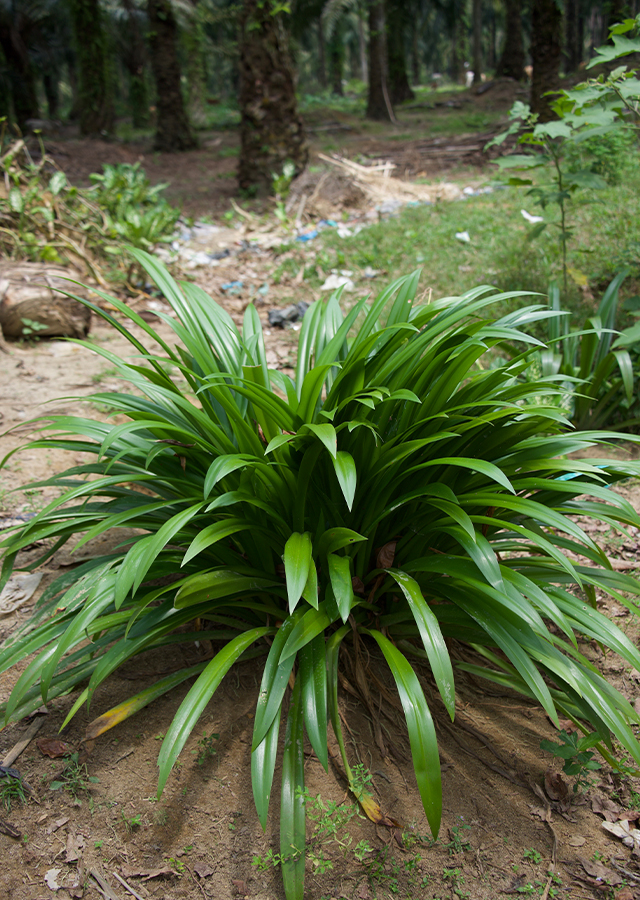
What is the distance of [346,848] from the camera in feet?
4.57

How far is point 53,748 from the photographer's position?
1.59 meters

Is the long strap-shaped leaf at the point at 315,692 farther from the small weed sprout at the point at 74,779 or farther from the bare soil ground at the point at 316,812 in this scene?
the small weed sprout at the point at 74,779

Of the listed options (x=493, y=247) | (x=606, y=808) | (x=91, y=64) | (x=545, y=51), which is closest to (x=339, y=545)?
(x=606, y=808)

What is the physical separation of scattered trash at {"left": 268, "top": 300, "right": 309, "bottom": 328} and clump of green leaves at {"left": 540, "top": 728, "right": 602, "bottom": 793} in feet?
11.8

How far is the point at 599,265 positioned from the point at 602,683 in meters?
3.53

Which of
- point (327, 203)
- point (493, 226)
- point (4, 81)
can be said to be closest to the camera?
point (493, 226)

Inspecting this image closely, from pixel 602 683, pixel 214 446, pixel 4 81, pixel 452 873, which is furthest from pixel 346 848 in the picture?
pixel 4 81

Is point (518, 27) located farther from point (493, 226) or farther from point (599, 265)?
point (599, 265)

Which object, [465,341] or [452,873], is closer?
[452,873]

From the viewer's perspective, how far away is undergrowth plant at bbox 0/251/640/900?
1.36 meters

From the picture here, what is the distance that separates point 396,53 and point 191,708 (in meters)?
21.0

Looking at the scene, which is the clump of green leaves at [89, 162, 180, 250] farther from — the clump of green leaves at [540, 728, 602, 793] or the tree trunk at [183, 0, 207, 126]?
the tree trunk at [183, 0, 207, 126]

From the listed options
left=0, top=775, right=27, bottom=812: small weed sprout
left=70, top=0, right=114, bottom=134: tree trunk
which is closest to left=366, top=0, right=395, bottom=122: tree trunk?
left=70, top=0, right=114, bottom=134: tree trunk

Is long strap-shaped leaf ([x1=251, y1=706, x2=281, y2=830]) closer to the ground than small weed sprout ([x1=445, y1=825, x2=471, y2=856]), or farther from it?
farther from it
